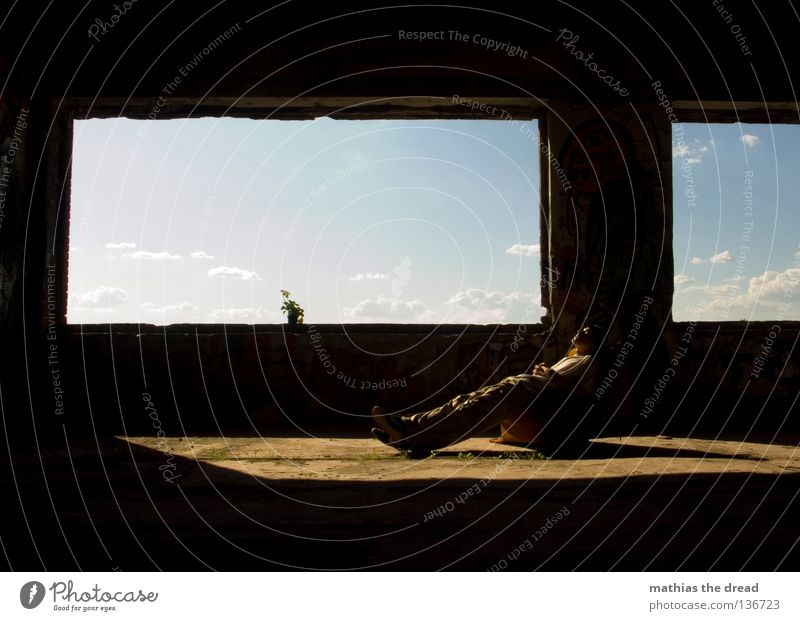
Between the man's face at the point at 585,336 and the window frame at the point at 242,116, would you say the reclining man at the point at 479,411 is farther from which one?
the window frame at the point at 242,116

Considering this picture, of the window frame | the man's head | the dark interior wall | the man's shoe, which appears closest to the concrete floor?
the man's shoe

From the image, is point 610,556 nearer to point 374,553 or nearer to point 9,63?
point 374,553

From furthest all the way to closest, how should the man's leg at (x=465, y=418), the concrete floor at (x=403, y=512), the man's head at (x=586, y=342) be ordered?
1. the man's head at (x=586, y=342)
2. the man's leg at (x=465, y=418)
3. the concrete floor at (x=403, y=512)

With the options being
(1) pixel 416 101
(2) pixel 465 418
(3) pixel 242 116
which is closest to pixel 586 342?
(2) pixel 465 418

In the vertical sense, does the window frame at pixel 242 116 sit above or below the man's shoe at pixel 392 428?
above

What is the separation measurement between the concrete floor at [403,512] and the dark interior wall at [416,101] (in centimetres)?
281

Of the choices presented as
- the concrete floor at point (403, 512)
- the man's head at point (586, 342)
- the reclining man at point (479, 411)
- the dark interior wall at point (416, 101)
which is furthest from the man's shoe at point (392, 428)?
the dark interior wall at point (416, 101)

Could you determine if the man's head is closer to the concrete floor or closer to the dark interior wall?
the concrete floor

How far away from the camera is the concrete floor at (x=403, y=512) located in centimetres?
238

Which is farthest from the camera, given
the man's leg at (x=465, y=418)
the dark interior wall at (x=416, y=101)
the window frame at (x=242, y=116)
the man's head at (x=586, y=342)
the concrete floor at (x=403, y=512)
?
the window frame at (x=242, y=116)

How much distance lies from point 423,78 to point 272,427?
4.26 m

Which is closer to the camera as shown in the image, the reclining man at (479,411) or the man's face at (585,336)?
the reclining man at (479,411)

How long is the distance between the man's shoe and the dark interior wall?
263 cm

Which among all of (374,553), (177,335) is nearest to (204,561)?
(374,553)
